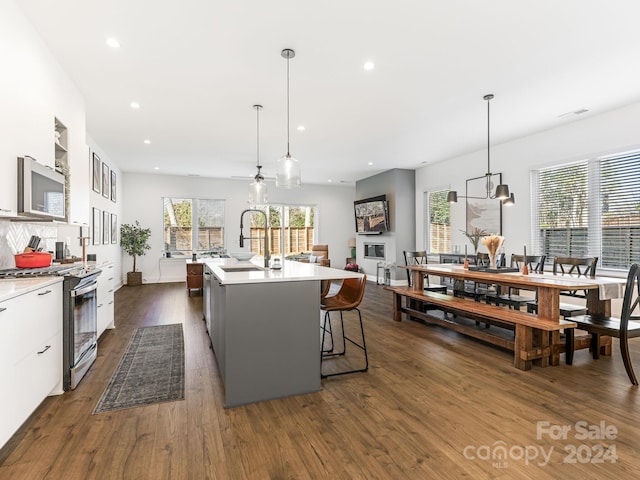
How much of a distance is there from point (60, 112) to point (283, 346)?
310cm

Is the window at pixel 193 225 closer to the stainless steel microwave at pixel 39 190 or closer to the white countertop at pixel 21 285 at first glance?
the stainless steel microwave at pixel 39 190

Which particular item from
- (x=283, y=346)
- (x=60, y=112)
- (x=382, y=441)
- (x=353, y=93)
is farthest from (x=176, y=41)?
(x=382, y=441)

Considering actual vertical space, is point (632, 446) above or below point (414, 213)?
below

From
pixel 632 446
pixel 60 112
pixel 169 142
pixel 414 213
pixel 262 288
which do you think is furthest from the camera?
pixel 414 213

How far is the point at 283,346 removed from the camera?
8.15ft

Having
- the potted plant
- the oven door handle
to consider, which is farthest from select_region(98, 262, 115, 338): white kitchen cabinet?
the potted plant

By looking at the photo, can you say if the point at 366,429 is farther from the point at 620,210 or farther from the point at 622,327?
the point at 620,210

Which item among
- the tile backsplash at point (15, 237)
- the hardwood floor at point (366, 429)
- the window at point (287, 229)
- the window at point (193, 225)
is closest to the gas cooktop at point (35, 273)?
the tile backsplash at point (15, 237)

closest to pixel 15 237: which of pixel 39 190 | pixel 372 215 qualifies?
pixel 39 190

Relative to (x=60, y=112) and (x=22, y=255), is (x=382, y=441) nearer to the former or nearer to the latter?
(x=22, y=255)

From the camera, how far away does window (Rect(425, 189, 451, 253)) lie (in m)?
7.41

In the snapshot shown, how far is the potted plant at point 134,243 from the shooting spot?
26.7 feet

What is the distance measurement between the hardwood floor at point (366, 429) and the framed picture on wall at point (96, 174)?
12.3ft

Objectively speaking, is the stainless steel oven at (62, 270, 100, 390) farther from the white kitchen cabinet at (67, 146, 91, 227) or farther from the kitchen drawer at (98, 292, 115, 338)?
the white kitchen cabinet at (67, 146, 91, 227)
